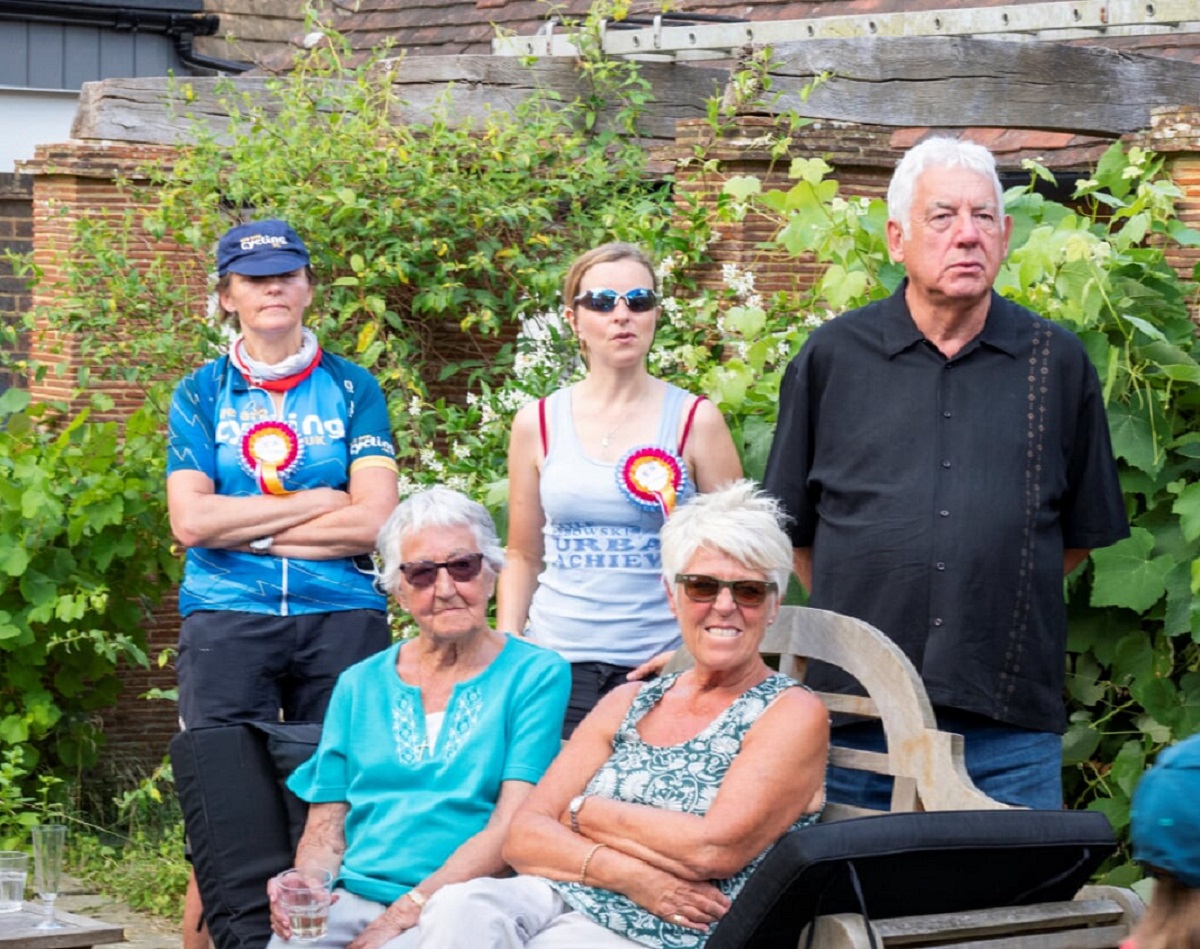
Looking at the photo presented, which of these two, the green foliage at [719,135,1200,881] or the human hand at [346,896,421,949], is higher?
the green foliage at [719,135,1200,881]

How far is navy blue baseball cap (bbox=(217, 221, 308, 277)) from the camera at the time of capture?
195 inches

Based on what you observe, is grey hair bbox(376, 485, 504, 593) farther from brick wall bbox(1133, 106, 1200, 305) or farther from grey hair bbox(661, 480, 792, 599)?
brick wall bbox(1133, 106, 1200, 305)

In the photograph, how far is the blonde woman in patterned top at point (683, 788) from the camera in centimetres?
366

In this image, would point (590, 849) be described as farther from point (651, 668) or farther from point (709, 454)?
point (709, 454)

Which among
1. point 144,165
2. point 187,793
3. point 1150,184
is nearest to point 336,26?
point 144,165

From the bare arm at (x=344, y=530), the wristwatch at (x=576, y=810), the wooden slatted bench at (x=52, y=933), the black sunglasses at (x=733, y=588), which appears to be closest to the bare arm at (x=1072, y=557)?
the black sunglasses at (x=733, y=588)

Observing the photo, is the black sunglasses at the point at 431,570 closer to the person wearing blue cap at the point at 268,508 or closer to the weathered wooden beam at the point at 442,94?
the person wearing blue cap at the point at 268,508

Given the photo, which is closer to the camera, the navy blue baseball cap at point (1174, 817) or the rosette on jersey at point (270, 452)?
the navy blue baseball cap at point (1174, 817)

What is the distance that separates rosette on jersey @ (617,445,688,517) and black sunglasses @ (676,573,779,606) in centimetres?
58

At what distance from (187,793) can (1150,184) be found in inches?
117

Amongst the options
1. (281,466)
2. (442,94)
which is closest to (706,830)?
(281,466)

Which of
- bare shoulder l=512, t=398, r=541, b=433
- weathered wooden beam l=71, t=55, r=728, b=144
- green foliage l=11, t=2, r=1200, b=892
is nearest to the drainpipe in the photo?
weathered wooden beam l=71, t=55, r=728, b=144

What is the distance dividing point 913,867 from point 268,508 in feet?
7.07

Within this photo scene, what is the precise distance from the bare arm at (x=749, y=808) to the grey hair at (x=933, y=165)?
89 centimetres
